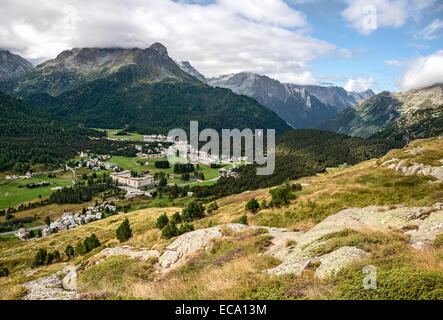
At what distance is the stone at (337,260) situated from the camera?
531 inches

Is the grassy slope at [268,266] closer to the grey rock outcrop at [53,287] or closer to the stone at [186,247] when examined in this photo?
the grey rock outcrop at [53,287]

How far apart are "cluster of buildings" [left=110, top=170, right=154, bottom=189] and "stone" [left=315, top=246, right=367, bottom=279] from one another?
179215mm

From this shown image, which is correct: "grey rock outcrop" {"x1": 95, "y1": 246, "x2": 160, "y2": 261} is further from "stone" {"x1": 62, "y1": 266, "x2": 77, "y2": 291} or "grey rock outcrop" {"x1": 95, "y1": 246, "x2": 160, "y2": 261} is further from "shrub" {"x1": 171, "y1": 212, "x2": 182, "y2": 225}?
"shrub" {"x1": 171, "y1": 212, "x2": 182, "y2": 225}

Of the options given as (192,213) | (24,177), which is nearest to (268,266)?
(192,213)

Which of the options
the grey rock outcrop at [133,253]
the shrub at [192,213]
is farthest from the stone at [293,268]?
the shrub at [192,213]

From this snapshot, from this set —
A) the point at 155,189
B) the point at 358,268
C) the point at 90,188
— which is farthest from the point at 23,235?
the point at 358,268

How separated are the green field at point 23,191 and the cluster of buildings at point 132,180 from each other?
32940 millimetres

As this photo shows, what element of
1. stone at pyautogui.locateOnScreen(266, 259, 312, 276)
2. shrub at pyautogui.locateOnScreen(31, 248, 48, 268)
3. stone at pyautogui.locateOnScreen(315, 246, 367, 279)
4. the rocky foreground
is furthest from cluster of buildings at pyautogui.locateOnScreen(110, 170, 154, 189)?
stone at pyautogui.locateOnScreen(315, 246, 367, 279)

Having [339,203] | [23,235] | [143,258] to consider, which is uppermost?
[339,203]

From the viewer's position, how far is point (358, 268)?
1284 centimetres

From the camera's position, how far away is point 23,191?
537ft

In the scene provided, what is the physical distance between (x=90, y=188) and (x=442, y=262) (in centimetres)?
18662

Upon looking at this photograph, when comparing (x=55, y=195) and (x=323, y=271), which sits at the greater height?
(x=323, y=271)
